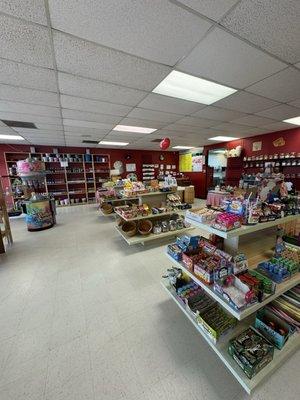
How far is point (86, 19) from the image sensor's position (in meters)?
1.27

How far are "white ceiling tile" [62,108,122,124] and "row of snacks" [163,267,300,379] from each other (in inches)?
137

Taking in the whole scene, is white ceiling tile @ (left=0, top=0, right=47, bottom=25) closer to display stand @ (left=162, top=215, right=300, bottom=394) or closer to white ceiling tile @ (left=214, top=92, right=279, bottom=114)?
display stand @ (left=162, top=215, right=300, bottom=394)

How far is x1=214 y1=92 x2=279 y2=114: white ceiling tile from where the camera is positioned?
8.86ft

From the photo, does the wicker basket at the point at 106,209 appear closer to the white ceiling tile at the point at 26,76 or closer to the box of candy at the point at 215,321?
the white ceiling tile at the point at 26,76

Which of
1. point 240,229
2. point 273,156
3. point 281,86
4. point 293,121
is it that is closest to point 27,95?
point 240,229

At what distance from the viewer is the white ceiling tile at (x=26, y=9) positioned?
1142mm

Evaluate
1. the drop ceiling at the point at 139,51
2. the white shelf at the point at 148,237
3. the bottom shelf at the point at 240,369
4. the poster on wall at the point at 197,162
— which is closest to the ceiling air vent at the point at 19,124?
the drop ceiling at the point at 139,51

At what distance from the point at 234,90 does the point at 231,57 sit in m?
0.86

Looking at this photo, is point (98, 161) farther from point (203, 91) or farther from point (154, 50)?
point (154, 50)

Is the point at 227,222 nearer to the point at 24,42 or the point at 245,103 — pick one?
the point at 24,42

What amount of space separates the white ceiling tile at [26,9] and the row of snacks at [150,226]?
3004 millimetres

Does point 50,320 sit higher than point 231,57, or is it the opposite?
point 231,57

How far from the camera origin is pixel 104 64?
71.6 inches


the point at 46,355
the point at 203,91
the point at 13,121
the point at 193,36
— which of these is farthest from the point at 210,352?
the point at 13,121
